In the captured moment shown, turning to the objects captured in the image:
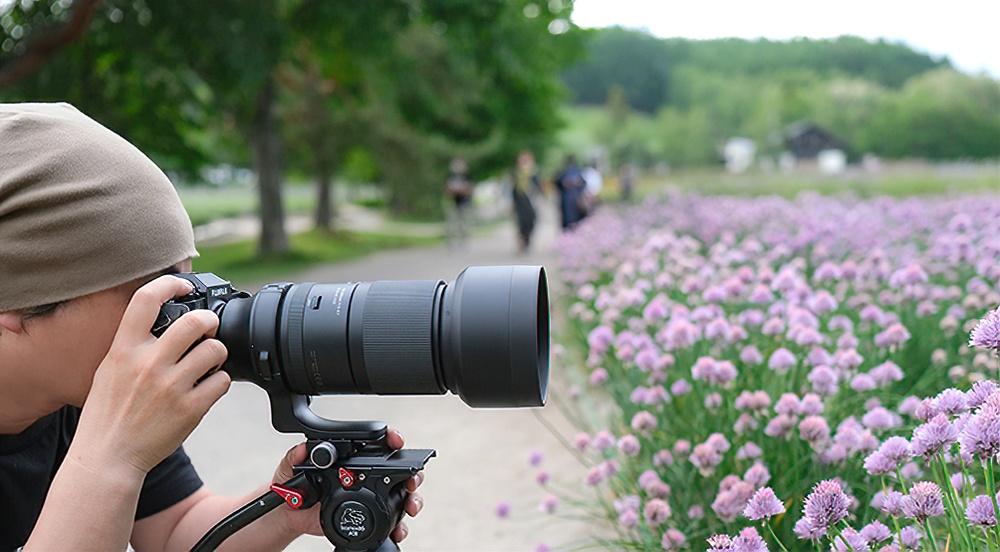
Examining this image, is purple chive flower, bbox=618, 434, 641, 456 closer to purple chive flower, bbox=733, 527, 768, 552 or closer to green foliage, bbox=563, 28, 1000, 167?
purple chive flower, bbox=733, 527, 768, 552

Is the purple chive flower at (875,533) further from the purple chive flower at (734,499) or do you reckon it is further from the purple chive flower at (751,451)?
the purple chive flower at (751,451)

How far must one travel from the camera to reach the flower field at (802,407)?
138 cm

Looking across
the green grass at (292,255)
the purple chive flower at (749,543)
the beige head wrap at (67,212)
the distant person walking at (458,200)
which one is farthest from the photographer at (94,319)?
the distant person walking at (458,200)

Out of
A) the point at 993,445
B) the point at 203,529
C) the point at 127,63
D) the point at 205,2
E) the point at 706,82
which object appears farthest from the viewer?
the point at 706,82

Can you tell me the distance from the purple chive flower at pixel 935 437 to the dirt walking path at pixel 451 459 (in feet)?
5.87

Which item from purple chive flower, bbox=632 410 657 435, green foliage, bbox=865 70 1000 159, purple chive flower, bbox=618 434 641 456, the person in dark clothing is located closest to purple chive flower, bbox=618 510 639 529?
purple chive flower, bbox=618 434 641 456

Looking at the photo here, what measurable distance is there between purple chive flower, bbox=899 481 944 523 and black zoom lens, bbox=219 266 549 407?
1.80ft

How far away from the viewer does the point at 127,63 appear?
1159cm

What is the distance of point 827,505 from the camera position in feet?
4.48

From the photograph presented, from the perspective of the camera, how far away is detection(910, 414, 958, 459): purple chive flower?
1323 mm

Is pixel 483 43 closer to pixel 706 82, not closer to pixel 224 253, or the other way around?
pixel 224 253

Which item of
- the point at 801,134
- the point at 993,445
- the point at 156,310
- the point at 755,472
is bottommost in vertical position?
the point at 801,134

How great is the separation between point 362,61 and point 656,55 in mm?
55586

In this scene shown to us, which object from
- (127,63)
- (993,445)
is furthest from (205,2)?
(993,445)
